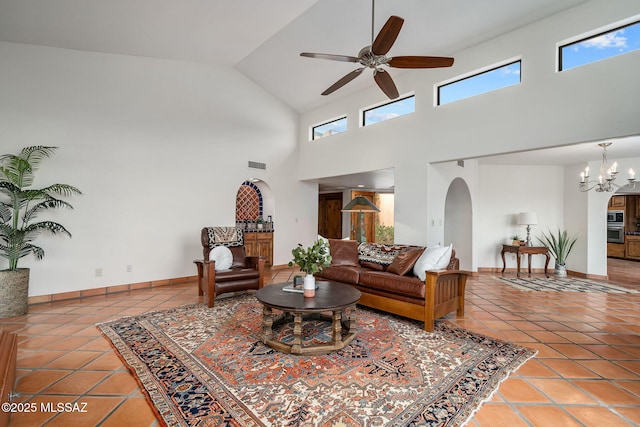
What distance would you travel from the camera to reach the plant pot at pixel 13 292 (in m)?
3.42

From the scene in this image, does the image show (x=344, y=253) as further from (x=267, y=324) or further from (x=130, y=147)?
(x=130, y=147)

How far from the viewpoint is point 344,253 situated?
4.56 m

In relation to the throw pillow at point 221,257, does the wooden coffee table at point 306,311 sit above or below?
below

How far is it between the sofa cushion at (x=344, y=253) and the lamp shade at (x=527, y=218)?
403 centimetres

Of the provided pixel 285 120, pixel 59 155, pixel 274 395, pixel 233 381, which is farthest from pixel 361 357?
pixel 285 120

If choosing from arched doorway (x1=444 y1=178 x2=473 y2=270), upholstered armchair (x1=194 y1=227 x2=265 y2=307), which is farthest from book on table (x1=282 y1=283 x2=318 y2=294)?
arched doorway (x1=444 y1=178 x2=473 y2=270)

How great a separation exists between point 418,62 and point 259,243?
5.00 meters

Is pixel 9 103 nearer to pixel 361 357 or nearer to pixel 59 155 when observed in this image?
pixel 59 155

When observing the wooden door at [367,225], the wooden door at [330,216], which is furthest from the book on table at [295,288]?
the wooden door at [330,216]

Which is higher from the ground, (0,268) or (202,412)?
(0,268)

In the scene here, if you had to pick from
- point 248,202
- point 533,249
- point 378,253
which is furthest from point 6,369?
point 533,249

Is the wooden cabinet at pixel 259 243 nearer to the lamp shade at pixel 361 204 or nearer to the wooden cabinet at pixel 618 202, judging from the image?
the lamp shade at pixel 361 204

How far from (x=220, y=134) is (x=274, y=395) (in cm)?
510

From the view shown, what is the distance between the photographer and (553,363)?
2.44m
